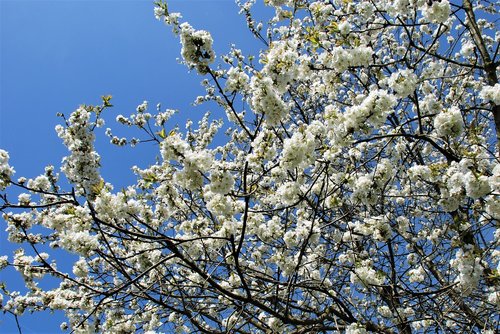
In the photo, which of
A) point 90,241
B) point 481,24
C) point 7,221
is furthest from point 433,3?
point 7,221

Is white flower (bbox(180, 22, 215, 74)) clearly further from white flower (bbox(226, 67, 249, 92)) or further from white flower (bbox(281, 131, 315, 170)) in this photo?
white flower (bbox(281, 131, 315, 170))

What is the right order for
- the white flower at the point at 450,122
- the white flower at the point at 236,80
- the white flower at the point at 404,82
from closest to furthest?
1. the white flower at the point at 450,122
2. the white flower at the point at 236,80
3. the white flower at the point at 404,82

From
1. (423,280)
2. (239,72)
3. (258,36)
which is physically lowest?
(423,280)

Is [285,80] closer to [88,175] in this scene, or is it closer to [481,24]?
[88,175]

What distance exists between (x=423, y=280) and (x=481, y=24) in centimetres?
486

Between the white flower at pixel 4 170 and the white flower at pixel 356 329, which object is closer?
the white flower at pixel 4 170

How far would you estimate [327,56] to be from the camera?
4871 mm

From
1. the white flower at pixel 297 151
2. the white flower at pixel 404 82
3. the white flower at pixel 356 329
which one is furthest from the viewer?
the white flower at pixel 404 82

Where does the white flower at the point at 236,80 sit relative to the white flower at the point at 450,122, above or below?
above

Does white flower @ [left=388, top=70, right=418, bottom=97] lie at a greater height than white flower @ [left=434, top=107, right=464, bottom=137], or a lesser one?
greater

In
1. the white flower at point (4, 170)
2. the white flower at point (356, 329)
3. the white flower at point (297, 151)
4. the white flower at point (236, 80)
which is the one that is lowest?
the white flower at point (356, 329)

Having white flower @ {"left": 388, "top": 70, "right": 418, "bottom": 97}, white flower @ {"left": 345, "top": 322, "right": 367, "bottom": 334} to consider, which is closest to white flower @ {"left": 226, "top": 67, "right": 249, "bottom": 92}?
white flower @ {"left": 388, "top": 70, "right": 418, "bottom": 97}

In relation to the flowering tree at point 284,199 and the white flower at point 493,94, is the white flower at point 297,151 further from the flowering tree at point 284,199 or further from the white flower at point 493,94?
the white flower at point 493,94

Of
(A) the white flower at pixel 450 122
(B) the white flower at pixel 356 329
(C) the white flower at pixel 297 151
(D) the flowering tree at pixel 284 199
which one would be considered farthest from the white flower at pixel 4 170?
(A) the white flower at pixel 450 122
